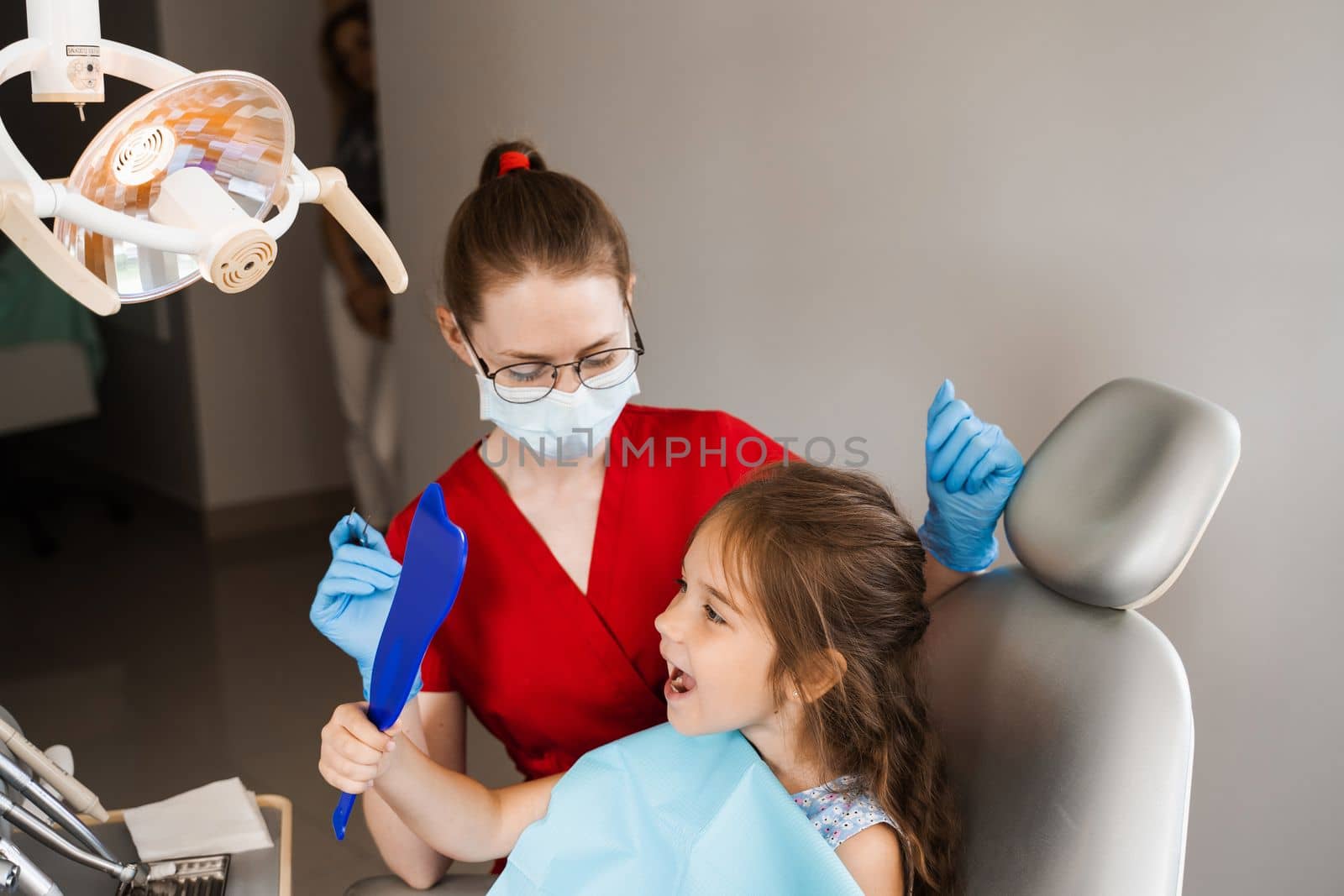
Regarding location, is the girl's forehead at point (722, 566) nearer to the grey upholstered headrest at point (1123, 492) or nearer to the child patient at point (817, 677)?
the child patient at point (817, 677)

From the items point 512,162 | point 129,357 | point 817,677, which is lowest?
point 129,357

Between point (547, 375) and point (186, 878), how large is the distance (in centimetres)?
58

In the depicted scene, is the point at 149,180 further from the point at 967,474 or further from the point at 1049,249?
the point at 1049,249

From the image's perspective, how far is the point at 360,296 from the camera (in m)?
3.75

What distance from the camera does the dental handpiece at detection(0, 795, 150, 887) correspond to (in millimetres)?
1036

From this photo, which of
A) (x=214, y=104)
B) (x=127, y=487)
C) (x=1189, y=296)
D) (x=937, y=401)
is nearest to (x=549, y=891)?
(x=937, y=401)

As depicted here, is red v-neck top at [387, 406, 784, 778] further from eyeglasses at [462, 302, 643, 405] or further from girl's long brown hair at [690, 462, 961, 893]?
girl's long brown hair at [690, 462, 961, 893]

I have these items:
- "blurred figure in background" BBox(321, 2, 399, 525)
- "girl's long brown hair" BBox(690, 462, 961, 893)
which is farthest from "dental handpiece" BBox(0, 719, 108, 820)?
"blurred figure in background" BBox(321, 2, 399, 525)

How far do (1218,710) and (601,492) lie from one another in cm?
78

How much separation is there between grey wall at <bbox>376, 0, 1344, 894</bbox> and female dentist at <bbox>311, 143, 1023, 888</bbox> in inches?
15.2

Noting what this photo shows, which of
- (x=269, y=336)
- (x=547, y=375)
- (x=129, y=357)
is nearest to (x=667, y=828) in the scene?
(x=547, y=375)

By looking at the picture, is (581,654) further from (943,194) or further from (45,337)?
(45,337)

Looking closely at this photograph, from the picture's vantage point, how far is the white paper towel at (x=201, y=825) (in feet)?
3.90

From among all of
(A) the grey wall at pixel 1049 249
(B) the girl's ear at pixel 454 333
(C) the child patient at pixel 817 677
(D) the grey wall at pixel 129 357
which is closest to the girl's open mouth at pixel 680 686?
(C) the child patient at pixel 817 677
